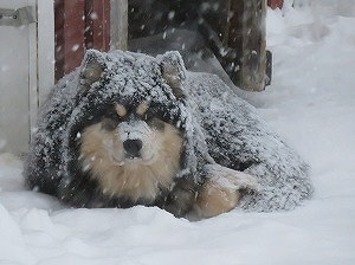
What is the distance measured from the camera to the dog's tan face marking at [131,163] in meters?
4.46

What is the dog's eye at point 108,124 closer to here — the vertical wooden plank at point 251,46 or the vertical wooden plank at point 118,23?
the vertical wooden plank at point 118,23

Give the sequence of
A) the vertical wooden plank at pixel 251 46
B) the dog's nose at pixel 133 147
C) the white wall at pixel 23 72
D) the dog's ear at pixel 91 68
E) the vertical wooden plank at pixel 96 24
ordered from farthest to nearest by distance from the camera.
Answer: the vertical wooden plank at pixel 251 46
the vertical wooden plank at pixel 96 24
the white wall at pixel 23 72
the dog's ear at pixel 91 68
the dog's nose at pixel 133 147

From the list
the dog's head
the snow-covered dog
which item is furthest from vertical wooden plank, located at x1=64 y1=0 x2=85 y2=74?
the dog's head

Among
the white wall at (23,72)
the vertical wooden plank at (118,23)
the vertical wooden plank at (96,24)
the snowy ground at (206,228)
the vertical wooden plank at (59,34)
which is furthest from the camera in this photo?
the vertical wooden plank at (118,23)

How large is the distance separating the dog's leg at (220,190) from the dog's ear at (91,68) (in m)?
0.87

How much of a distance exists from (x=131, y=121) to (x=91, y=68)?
436 mm

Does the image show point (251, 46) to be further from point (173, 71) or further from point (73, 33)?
point (173, 71)

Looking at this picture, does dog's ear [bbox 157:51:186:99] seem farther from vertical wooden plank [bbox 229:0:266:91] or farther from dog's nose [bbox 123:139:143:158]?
vertical wooden plank [bbox 229:0:266:91]

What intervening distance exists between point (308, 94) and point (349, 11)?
13.2 feet

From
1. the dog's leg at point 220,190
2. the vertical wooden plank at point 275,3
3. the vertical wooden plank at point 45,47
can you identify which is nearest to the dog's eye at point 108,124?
the dog's leg at point 220,190

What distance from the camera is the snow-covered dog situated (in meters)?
4.48

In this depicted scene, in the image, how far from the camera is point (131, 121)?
4.40 meters

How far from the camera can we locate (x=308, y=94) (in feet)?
25.7

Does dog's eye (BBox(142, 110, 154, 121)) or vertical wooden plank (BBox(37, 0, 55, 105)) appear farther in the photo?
vertical wooden plank (BBox(37, 0, 55, 105))
